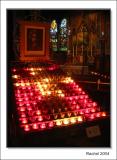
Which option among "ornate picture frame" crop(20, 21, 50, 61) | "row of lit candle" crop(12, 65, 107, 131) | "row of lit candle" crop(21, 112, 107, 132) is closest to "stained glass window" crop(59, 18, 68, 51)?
"ornate picture frame" crop(20, 21, 50, 61)

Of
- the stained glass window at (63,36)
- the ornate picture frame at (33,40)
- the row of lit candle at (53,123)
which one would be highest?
the stained glass window at (63,36)

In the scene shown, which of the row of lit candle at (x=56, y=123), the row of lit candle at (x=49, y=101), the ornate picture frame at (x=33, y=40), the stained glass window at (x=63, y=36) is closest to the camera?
the row of lit candle at (x=56, y=123)

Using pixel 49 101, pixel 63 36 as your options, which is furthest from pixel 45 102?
pixel 63 36

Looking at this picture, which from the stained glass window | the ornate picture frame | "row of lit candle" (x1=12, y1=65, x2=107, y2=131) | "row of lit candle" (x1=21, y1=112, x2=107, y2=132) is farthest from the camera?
the stained glass window

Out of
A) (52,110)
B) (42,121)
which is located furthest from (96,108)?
(42,121)

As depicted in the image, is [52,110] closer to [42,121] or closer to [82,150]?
[42,121]

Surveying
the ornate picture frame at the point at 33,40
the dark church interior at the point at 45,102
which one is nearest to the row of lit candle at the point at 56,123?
the dark church interior at the point at 45,102

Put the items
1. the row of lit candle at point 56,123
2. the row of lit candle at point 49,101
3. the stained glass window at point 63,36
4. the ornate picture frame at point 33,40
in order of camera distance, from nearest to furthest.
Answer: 1. the row of lit candle at point 56,123
2. the row of lit candle at point 49,101
3. the ornate picture frame at point 33,40
4. the stained glass window at point 63,36

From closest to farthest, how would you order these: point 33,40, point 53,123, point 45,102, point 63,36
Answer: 1. point 53,123
2. point 45,102
3. point 33,40
4. point 63,36

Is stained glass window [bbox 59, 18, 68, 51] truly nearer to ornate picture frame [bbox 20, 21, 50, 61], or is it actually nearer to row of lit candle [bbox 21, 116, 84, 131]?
ornate picture frame [bbox 20, 21, 50, 61]

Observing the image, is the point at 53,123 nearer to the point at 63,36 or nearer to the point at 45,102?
the point at 45,102

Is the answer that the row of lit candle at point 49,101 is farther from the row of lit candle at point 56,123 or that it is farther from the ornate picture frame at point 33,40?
the ornate picture frame at point 33,40

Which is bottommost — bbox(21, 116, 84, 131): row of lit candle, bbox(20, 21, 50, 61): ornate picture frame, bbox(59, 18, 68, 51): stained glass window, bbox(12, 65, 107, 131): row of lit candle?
bbox(21, 116, 84, 131): row of lit candle

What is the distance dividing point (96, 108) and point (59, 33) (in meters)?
6.59
